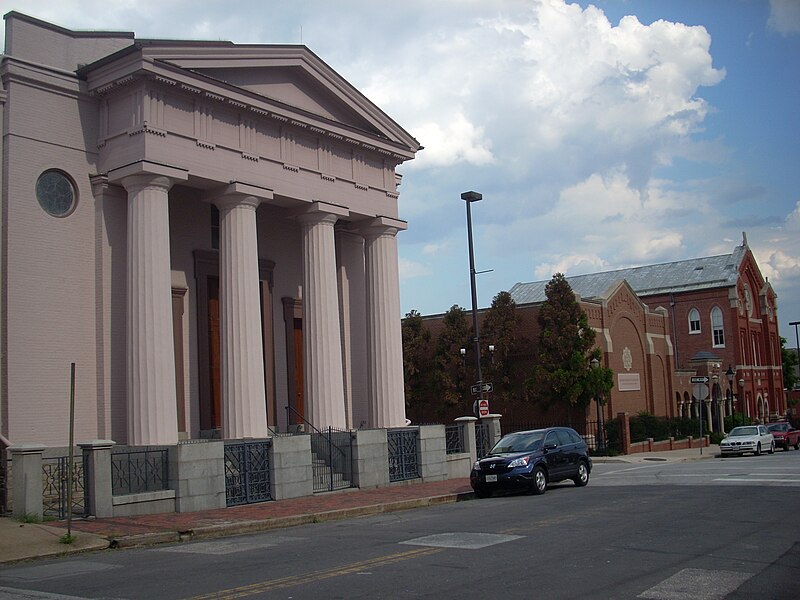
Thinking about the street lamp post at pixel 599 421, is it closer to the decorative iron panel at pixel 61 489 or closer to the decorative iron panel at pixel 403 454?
the decorative iron panel at pixel 403 454

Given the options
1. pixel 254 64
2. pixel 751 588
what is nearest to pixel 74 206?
pixel 254 64

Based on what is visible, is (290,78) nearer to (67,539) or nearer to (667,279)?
(67,539)

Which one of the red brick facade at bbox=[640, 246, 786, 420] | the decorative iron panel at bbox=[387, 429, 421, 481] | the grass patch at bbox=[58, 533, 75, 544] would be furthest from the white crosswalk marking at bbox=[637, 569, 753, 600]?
the red brick facade at bbox=[640, 246, 786, 420]

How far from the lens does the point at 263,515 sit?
1639 cm

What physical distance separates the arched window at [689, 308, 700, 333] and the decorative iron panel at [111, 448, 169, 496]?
5410cm

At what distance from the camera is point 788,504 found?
51.8ft

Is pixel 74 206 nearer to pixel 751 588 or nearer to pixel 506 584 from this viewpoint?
pixel 506 584

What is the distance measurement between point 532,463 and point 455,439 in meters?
6.81

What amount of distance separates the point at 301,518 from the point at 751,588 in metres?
9.42

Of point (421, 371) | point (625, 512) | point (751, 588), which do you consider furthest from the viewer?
point (421, 371)

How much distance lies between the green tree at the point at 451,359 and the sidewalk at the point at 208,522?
1936 cm

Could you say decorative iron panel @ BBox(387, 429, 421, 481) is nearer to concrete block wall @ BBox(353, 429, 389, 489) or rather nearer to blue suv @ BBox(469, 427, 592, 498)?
concrete block wall @ BBox(353, 429, 389, 489)

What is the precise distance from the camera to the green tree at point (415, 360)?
43031 mm

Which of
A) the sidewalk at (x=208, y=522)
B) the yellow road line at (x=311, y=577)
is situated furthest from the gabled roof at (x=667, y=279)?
the yellow road line at (x=311, y=577)
